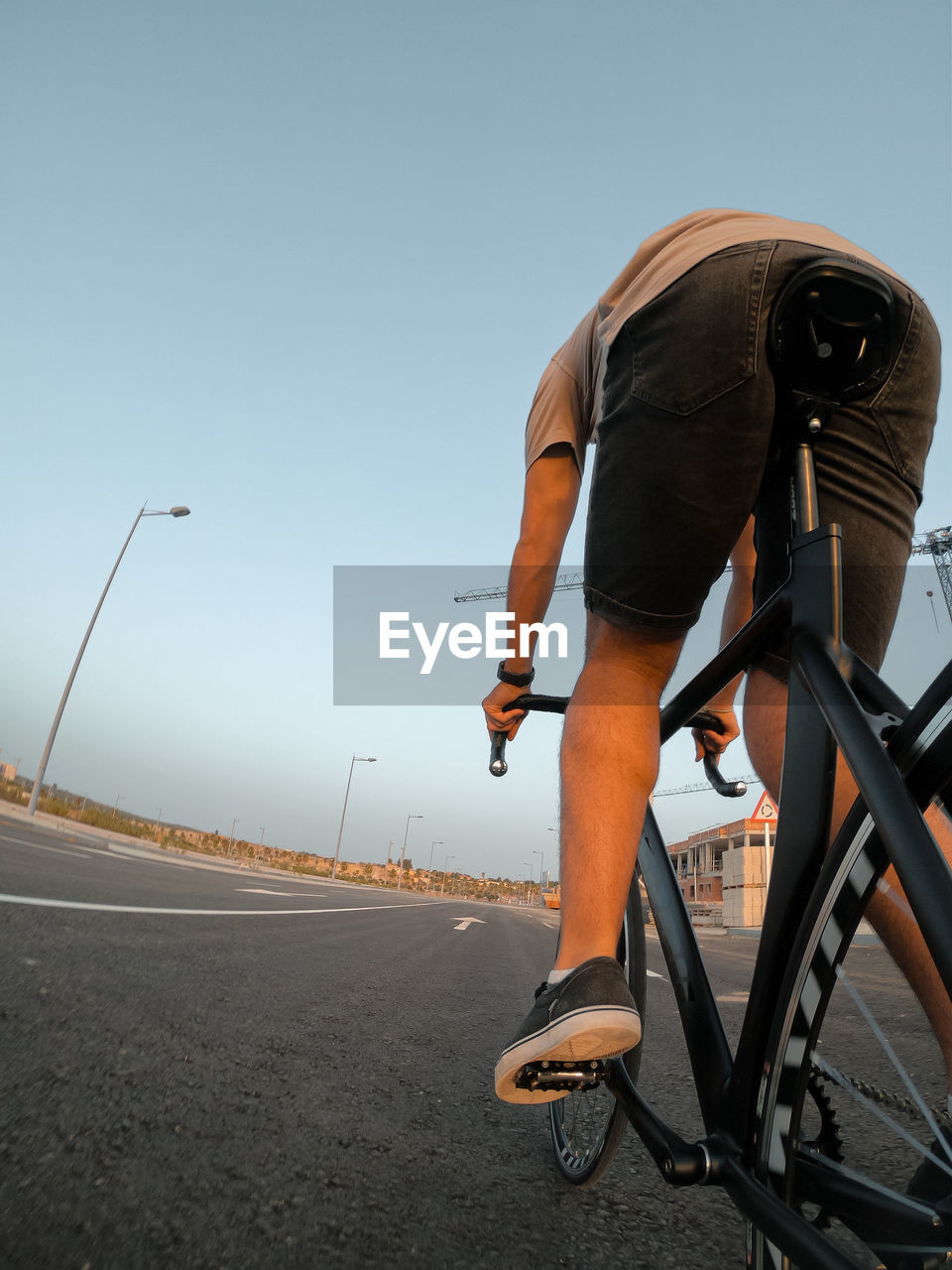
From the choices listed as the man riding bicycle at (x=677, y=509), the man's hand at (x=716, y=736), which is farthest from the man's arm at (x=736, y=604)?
the man riding bicycle at (x=677, y=509)

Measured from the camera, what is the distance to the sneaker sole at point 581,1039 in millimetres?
872

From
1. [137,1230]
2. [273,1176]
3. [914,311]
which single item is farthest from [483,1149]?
[914,311]

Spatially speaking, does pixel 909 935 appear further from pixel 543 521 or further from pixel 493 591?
pixel 493 591

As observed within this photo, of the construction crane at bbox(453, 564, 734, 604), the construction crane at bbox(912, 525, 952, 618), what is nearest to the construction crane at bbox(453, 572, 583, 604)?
the construction crane at bbox(453, 564, 734, 604)

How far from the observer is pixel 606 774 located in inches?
42.0

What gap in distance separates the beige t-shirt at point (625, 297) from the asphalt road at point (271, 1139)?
1245mm

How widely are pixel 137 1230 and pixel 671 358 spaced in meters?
1.27

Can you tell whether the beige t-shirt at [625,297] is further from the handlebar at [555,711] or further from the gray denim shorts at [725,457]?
the handlebar at [555,711]

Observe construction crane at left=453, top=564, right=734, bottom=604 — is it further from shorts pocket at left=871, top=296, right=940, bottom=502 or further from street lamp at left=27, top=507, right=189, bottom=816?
shorts pocket at left=871, top=296, right=940, bottom=502

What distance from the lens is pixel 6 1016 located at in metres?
1.44

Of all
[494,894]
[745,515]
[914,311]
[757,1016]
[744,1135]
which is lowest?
[494,894]

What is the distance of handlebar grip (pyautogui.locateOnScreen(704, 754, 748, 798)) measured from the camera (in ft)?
4.73

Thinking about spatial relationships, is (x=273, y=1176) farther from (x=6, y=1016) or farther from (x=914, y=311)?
(x=914, y=311)

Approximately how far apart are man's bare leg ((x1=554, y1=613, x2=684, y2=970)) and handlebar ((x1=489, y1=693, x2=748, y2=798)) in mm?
350
